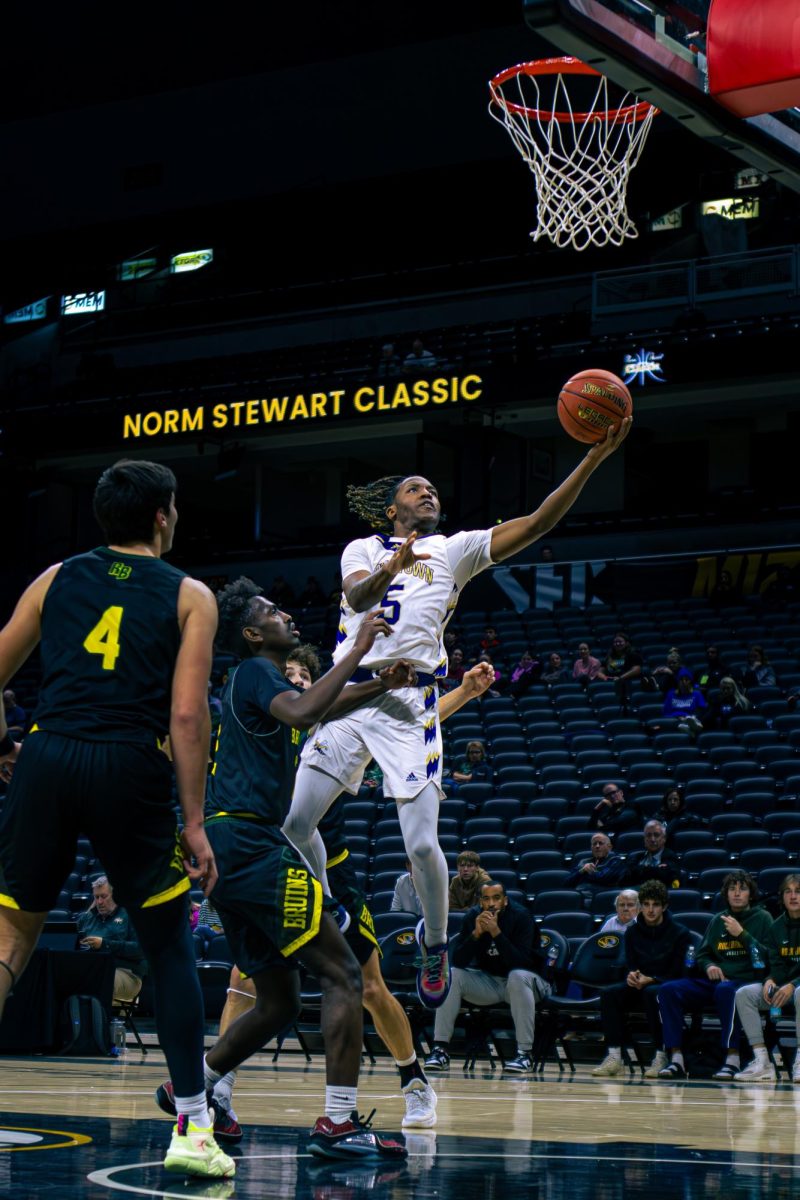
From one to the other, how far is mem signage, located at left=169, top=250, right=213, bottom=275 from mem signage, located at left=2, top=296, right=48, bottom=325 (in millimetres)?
3037

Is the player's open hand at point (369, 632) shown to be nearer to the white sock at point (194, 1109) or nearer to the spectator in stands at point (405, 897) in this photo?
the white sock at point (194, 1109)

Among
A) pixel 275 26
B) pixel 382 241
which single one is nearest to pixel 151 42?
pixel 275 26

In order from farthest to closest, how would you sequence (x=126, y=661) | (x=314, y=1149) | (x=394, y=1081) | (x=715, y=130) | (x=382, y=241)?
(x=382, y=241) < (x=394, y=1081) < (x=715, y=130) < (x=314, y=1149) < (x=126, y=661)

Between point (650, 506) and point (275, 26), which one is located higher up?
point (275, 26)

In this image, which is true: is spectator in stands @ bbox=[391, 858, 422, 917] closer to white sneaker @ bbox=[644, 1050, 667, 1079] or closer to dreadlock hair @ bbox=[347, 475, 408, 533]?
white sneaker @ bbox=[644, 1050, 667, 1079]

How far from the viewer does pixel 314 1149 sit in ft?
15.1

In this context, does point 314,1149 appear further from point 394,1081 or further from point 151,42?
point 151,42

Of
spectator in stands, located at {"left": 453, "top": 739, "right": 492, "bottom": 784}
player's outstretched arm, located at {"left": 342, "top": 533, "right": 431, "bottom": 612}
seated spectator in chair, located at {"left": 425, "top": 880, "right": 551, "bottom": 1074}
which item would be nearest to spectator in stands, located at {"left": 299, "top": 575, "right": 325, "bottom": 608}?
spectator in stands, located at {"left": 453, "top": 739, "right": 492, "bottom": 784}

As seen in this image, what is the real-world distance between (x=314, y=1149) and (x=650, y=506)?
24.2 metres

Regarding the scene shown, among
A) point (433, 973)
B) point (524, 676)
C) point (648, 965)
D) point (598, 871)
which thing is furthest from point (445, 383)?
point (433, 973)

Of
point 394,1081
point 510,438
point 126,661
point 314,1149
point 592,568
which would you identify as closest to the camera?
point 126,661

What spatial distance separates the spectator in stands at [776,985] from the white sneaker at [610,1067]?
0.84 meters

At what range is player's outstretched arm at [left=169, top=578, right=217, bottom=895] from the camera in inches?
150

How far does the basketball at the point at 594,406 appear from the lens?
6137 millimetres
